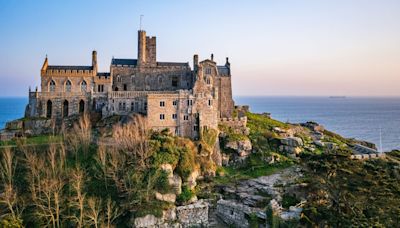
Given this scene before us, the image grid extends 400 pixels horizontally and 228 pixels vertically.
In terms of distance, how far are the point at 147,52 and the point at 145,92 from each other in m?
10.3

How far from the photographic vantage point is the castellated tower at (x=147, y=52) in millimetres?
62188

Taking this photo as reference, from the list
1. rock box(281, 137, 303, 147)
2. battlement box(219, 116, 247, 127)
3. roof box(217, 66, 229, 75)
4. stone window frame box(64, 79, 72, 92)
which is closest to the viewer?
rock box(281, 137, 303, 147)

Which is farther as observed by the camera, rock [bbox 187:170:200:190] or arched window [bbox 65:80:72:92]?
arched window [bbox 65:80:72:92]

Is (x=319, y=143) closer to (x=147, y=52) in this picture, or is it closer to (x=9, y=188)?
(x=147, y=52)

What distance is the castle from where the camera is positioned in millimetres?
53656

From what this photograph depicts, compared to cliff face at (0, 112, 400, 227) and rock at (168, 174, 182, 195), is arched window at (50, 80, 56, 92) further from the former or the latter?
rock at (168, 174, 182, 195)

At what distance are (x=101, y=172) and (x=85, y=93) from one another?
68.5ft

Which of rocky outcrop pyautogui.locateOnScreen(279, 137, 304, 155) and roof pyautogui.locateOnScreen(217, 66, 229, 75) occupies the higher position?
roof pyautogui.locateOnScreen(217, 66, 229, 75)

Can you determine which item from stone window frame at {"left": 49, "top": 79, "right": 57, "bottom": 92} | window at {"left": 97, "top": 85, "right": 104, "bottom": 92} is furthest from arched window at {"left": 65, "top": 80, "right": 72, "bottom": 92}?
window at {"left": 97, "top": 85, "right": 104, "bottom": 92}

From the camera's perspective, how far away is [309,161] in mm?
37656

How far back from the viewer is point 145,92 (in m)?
56.3

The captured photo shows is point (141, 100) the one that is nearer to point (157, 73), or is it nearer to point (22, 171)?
point (157, 73)

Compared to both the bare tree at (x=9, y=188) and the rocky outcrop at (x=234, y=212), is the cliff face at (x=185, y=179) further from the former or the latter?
the bare tree at (x=9, y=188)

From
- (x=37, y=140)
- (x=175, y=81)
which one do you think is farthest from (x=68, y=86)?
(x=175, y=81)
